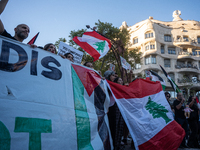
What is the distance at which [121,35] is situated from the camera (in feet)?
55.7

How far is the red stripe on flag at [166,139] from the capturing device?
3.33 metres

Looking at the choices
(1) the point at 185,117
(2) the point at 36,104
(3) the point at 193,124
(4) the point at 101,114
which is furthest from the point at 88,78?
(3) the point at 193,124

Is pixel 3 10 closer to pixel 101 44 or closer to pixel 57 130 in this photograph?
pixel 57 130

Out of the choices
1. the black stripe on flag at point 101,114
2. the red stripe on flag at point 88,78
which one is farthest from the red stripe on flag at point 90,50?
the black stripe on flag at point 101,114

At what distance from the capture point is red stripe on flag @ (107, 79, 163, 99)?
374cm

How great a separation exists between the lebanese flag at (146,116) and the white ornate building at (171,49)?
2680 cm

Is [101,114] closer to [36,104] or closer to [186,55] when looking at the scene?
[36,104]

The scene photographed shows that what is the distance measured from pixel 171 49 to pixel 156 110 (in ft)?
106

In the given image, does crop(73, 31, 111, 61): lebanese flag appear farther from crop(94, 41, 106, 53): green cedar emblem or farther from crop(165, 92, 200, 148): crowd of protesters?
crop(165, 92, 200, 148): crowd of protesters

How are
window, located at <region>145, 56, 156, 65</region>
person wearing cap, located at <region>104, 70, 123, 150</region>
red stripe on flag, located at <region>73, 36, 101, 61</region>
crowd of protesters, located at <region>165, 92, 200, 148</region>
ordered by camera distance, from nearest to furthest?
person wearing cap, located at <region>104, 70, 123, 150</region> < crowd of protesters, located at <region>165, 92, 200, 148</region> < red stripe on flag, located at <region>73, 36, 101, 61</region> < window, located at <region>145, 56, 156, 65</region>

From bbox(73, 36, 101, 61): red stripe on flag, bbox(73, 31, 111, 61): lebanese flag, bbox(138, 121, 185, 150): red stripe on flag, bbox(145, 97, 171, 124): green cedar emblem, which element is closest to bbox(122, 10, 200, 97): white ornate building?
bbox(73, 31, 111, 61): lebanese flag

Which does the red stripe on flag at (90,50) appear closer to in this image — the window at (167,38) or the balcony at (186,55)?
the balcony at (186,55)

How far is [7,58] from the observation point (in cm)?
226

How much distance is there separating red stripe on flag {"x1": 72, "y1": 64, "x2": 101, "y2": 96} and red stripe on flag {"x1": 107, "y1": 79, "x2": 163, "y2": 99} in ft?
1.54
